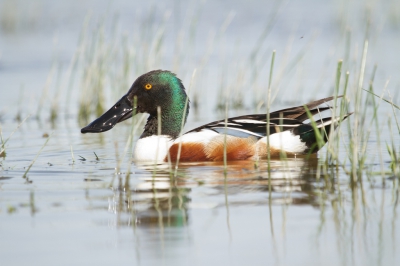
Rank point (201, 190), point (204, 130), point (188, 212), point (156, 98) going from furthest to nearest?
point (156, 98) < point (204, 130) < point (201, 190) < point (188, 212)

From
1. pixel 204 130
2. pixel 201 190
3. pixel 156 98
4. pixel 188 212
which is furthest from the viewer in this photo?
pixel 156 98

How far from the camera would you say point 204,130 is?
22.5ft

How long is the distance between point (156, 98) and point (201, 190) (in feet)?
7.57

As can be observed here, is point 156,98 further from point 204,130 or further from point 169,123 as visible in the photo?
point 204,130

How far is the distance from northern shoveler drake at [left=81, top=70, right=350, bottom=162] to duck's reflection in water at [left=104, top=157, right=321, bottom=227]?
0.51 metres

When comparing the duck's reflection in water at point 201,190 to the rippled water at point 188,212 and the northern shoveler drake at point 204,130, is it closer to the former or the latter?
the rippled water at point 188,212

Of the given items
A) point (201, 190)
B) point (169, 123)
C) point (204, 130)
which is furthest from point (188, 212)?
point (169, 123)

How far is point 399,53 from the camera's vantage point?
44.6 ft

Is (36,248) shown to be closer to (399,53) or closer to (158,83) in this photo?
(158,83)

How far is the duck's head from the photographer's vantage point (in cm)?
729

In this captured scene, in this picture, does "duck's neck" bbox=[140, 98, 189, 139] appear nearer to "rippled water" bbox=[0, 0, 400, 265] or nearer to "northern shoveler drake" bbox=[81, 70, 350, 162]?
"northern shoveler drake" bbox=[81, 70, 350, 162]

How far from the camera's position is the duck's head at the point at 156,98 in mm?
7289

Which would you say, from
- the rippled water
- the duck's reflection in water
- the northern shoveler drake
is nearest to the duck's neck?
the northern shoveler drake

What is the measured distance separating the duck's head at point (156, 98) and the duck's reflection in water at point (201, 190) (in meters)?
1.17
